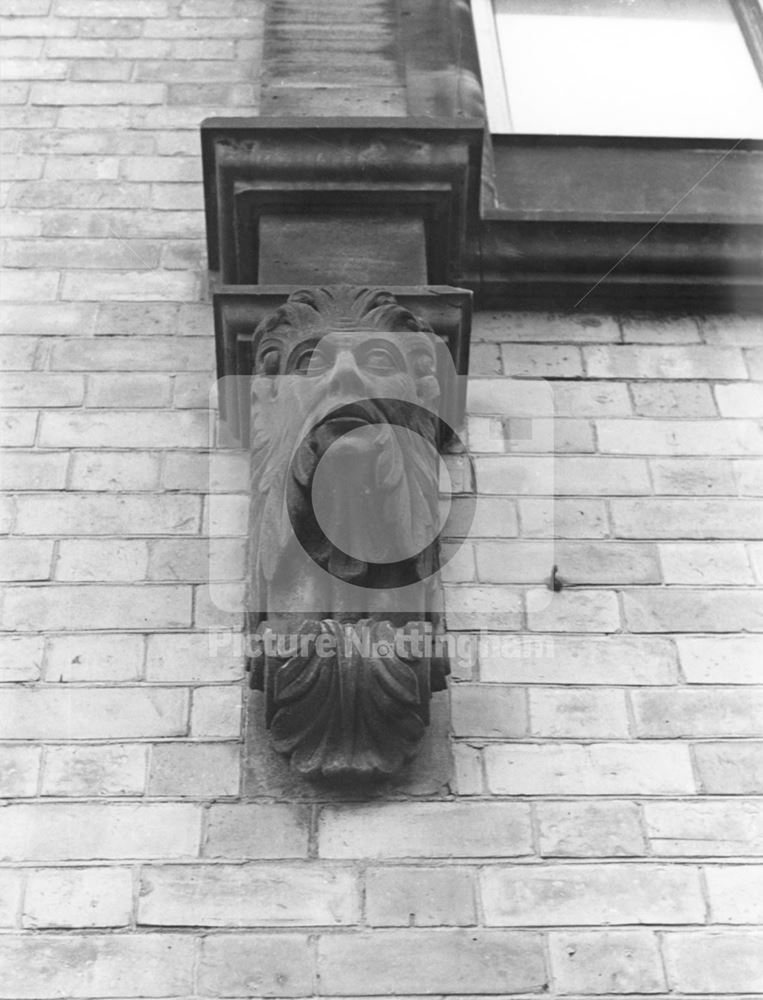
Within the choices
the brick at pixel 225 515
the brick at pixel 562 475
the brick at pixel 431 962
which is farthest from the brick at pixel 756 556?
the brick at pixel 225 515

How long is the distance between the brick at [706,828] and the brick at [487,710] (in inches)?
12.6

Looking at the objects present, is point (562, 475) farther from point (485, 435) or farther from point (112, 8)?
point (112, 8)

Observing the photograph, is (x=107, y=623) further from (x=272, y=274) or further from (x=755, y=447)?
(x=755, y=447)

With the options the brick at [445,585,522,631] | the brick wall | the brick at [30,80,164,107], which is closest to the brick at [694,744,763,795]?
the brick wall

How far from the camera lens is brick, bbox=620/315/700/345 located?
3.97m

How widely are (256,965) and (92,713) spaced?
66cm

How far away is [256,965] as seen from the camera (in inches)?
110

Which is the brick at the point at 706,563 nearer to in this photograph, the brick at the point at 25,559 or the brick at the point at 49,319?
the brick at the point at 25,559

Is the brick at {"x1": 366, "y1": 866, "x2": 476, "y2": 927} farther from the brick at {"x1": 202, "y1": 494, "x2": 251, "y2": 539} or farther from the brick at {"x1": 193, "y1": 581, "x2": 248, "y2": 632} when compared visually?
the brick at {"x1": 202, "y1": 494, "x2": 251, "y2": 539}

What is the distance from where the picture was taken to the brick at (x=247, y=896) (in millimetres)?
2859

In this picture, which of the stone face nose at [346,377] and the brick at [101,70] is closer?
the stone face nose at [346,377]

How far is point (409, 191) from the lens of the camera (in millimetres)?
3926

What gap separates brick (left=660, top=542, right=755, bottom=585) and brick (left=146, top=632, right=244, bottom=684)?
39.5 inches

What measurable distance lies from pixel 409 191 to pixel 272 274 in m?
0.45
